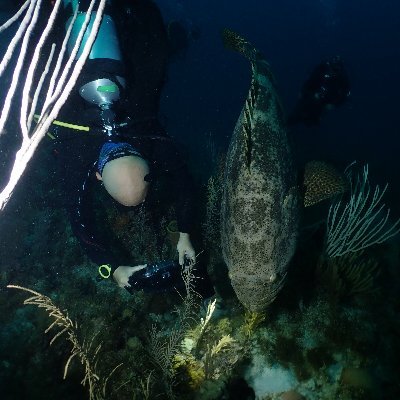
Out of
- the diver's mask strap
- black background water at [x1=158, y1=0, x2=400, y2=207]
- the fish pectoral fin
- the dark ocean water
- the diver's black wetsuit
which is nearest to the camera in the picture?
the fish pectoral fin

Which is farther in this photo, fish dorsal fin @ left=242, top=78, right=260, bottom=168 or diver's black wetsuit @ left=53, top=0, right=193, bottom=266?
diver's black wetsuit @ left=53, top=0, right=193, bottom=266

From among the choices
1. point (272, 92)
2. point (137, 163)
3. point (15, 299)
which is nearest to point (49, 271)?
point (15, 299)

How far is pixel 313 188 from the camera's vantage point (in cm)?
404

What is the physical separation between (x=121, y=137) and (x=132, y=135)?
0.61 ft

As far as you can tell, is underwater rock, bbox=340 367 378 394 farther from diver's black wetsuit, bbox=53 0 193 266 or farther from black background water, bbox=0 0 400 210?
black background water, bbox=0 0 400 210

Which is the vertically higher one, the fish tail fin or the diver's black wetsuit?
the fish tail fin

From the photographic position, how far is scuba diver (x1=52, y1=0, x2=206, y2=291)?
4012 mm

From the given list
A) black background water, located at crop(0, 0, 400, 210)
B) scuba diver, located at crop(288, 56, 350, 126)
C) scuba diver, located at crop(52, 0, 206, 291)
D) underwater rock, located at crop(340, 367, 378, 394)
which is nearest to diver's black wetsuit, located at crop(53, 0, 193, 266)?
scuba diver, located at crop(52, 0, 206, 291)

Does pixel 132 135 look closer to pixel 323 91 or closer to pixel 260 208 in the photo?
pixel 260 208

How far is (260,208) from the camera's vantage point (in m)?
3.26

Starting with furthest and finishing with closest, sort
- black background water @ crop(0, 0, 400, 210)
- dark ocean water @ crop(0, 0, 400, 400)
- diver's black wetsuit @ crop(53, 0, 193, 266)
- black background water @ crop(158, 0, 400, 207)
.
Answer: black background water @ crop(158, 0, 400, 207), black background water @ crop(0, 0, 400, 210), diver's black wetsuit @ crop(53, 0, 193, 266), dark ocean water @ crop(0, 0, 400, 400)

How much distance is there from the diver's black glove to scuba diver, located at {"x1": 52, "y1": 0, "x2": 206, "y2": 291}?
0.01 m

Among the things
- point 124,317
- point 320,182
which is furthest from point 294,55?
point 124,317

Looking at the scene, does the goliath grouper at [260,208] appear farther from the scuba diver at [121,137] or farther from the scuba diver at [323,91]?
the scuba diver at [323,91]
